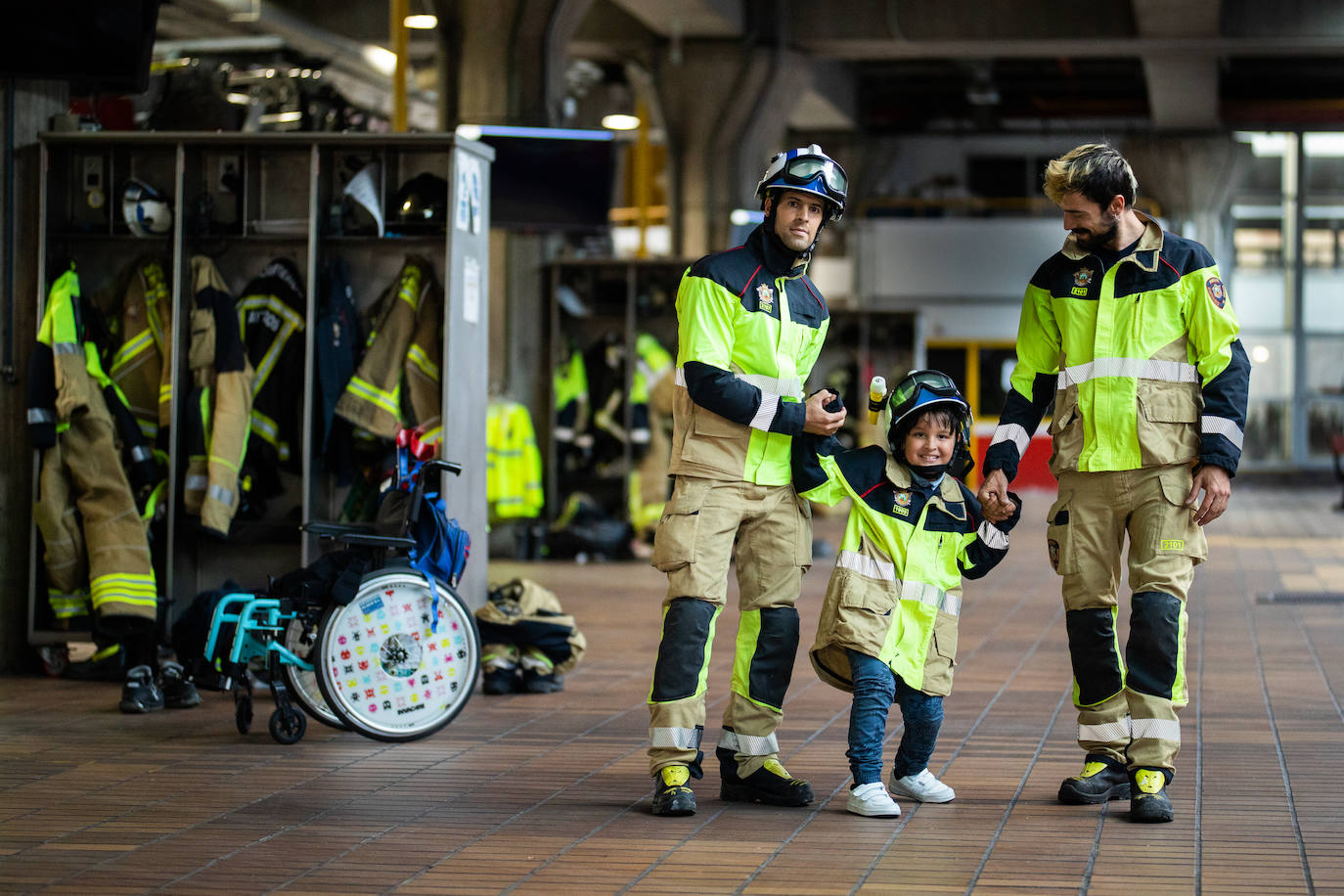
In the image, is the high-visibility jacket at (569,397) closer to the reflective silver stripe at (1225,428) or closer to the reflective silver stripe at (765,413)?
the reflective silver stripe at (765,413)

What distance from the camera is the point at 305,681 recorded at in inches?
265

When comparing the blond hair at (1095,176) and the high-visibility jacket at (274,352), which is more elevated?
the blond hair at (1095,176)

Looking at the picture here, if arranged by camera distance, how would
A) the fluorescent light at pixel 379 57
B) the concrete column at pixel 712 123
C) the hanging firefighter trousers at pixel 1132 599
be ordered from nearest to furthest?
the hanging firefighter trousers at pixel 1132 599 < the fluorescent light at pixel 379 57 < the concrete column at pixel 712 123

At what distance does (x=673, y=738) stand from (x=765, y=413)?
3.31 feet

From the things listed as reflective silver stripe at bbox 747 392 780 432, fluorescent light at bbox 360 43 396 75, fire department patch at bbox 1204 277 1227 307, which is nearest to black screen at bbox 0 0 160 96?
reflective silver stripe at bbox 747 392 780 432

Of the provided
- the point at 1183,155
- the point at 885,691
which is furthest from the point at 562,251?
the point at 1183,155

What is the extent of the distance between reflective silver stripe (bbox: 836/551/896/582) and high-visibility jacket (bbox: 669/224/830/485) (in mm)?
309

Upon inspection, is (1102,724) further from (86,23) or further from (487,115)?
(487,115)

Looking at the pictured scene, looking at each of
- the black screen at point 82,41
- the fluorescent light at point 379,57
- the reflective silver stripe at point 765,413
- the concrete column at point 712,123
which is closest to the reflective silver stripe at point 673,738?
the reflective silver stripe at point 765,413

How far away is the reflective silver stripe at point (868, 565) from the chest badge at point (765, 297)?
79 centimetres

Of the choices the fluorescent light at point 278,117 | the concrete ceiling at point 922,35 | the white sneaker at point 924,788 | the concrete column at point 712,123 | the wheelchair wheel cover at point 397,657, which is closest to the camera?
the white sneaker at point 924,788

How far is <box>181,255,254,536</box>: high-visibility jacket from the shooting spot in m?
7.81

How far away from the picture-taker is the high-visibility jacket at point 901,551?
207 inches

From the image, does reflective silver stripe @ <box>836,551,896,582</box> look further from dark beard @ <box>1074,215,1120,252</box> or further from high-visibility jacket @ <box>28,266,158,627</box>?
high-visibility jacket @ <box>28,266,158,627</box>
